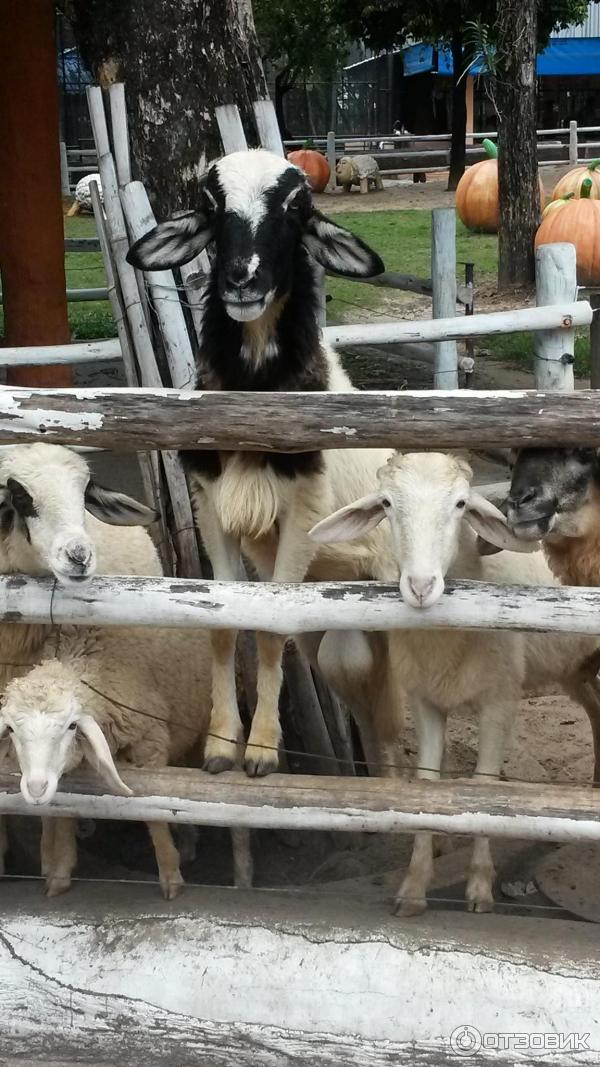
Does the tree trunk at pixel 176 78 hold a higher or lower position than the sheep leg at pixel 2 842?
higher

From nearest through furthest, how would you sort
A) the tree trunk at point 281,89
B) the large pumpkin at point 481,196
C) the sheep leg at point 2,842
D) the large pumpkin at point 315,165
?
the sheep leg at point 2,842 → the large pumpkin at point 481,196 → the large pumpkin at point 315,165 → the tree trunk at point 281,89

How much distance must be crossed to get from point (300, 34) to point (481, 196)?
992 centimetres

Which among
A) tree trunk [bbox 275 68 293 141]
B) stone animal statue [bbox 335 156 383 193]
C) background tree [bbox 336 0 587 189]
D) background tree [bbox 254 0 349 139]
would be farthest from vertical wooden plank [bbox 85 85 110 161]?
tree trunk [bbox 275 68 293 141]

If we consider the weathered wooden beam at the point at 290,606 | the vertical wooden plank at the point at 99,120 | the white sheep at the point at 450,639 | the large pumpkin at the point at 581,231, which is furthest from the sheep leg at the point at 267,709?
the large pumpkin at the point at 581,231

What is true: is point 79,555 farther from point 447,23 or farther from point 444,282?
point 447,23

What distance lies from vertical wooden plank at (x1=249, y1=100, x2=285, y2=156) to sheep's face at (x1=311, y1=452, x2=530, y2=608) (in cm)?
191

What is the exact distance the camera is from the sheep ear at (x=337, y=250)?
4.02 m

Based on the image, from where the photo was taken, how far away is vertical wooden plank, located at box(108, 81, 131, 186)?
5.15 m

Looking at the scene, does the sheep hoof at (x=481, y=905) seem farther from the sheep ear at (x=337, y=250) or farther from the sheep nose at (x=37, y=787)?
the sheep ear at (x=337, y=250)

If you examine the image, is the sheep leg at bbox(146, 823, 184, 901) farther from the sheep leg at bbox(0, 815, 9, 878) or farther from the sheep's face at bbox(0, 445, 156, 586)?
the sheep's face at bbox(0, 445, 156, 586)

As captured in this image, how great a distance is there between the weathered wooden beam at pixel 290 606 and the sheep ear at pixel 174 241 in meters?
1.10

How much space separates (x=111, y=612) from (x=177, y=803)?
624mm

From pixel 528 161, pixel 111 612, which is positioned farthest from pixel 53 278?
pixel 528 161

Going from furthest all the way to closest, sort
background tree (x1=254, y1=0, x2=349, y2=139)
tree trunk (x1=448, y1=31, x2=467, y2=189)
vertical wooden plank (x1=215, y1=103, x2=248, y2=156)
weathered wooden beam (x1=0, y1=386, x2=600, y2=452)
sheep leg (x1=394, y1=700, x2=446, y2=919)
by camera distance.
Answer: background tree (x1=254, y1=0, x2=349, y2=139) → tree trunk (x1=448, y1=31, x2=467, y2=189) → vertical wooden plank (x1=215, y1=103, x2=248, y2=156) → sheep leg (x1=394, y1=700, x2=446, y2=919) → weathered wooden beam (x1=0, y1=386, x2=600, y2=452)
